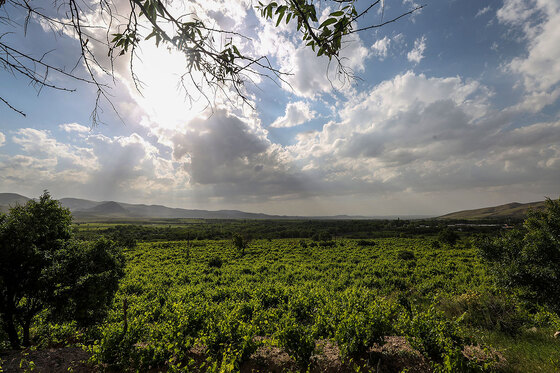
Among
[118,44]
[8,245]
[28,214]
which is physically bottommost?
[8,245]

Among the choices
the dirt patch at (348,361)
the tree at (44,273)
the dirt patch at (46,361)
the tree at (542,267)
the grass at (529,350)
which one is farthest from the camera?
the tree at (542,267)

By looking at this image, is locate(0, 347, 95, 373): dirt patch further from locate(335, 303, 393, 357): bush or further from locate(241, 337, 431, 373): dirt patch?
locate(335, 303, 393, 357): bush

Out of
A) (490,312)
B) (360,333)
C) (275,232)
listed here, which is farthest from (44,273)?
(275,232)

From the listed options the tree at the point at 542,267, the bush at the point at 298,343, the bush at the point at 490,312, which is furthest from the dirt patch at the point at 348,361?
the tree at the point at 542,267

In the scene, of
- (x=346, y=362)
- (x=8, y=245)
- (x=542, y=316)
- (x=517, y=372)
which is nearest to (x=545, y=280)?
(x=542, y=316)

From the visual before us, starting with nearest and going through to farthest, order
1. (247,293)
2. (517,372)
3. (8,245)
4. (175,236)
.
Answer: (517,372) → (8,245) → (247,293) → (175,236)

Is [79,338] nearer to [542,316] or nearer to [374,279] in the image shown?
[542,316]

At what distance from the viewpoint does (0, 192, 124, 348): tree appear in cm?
725

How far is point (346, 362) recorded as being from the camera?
6.75m

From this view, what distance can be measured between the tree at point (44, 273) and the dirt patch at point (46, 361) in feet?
3.44

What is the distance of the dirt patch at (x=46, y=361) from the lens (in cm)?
603

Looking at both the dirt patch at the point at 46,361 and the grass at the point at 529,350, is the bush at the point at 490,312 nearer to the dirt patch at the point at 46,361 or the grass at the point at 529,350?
the grass at the point at 529,350

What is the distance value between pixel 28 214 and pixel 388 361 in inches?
522

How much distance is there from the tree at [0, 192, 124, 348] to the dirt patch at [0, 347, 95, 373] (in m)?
1.05
